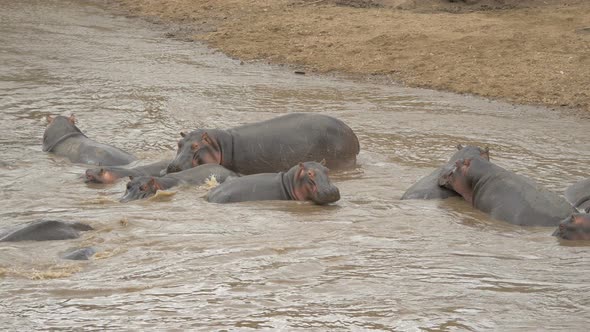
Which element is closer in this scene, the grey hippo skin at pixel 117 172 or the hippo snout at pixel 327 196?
the hippo snout at pixel 327 196

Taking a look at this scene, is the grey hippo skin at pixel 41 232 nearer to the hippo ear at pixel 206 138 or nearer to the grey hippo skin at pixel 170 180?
the grey hippo skin at pixel 170 180

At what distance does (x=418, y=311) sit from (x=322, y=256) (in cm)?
117

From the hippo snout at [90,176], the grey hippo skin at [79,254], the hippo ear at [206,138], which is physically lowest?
the grey hippo skin at [79,254]

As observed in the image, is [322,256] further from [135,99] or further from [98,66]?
[98,66]

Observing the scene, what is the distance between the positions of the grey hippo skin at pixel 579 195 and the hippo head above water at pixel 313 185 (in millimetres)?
1741

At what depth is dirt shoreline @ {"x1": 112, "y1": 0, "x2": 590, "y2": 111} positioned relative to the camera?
13.4 m

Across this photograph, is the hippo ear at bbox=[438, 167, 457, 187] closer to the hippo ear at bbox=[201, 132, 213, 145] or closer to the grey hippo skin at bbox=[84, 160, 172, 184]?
the hippo ear at bbox=[201, 132, 213, 145]

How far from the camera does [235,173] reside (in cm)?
895

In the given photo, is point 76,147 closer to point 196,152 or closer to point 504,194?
point 196,152

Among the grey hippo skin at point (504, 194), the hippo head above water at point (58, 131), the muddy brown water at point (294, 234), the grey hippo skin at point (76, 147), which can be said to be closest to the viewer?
the muddy brown water at point (294, 234)

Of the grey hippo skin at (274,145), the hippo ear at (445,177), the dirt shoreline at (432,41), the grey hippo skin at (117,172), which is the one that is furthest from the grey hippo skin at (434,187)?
the dirt shoreline at (432,41)

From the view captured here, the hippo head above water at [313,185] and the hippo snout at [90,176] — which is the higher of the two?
the hippo head above water at [313,185]

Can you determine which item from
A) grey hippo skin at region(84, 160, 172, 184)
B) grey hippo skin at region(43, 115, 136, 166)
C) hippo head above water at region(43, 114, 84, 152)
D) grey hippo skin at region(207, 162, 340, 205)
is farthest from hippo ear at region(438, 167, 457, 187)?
hippo head above water at region(43, 114, 84, 152)

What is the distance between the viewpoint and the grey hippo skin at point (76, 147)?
31.8ft
